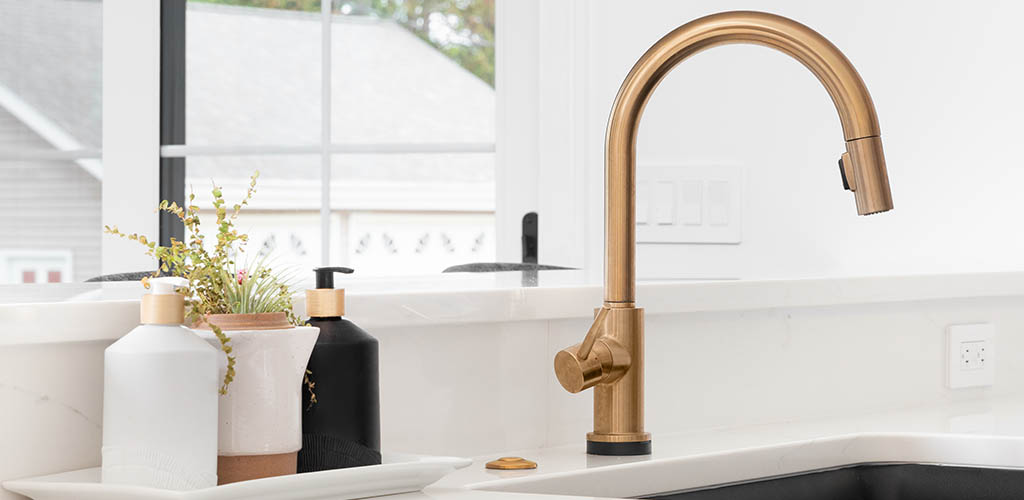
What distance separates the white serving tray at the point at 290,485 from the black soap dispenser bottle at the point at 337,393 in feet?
0.06

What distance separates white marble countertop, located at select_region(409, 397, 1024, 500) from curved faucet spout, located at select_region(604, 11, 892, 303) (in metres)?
0.13

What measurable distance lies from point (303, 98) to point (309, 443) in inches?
73.0

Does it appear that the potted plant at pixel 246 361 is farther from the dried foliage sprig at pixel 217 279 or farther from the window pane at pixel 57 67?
the window pane at pixel 57 67

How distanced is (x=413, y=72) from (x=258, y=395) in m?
1.89

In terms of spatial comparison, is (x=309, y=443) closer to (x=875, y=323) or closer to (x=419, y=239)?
(x=875, y=323)

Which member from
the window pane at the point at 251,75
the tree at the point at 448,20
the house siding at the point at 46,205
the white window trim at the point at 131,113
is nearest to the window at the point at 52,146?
the house siding at the point at 46,205

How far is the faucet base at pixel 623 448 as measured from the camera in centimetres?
82

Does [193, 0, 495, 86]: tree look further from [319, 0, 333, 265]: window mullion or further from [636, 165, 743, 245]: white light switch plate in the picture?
[636, 165, 743, 245]: white light switch plate

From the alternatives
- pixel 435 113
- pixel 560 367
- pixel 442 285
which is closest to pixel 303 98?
pixel 435 113

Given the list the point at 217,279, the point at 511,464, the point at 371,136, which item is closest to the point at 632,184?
the point at 511,464

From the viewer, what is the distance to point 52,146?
260 cm

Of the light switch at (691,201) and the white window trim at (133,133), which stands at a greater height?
the white window trim at (133,133)

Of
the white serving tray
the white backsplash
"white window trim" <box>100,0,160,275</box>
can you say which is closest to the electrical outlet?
the white backsplash

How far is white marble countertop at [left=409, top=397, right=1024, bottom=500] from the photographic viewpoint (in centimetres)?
77
